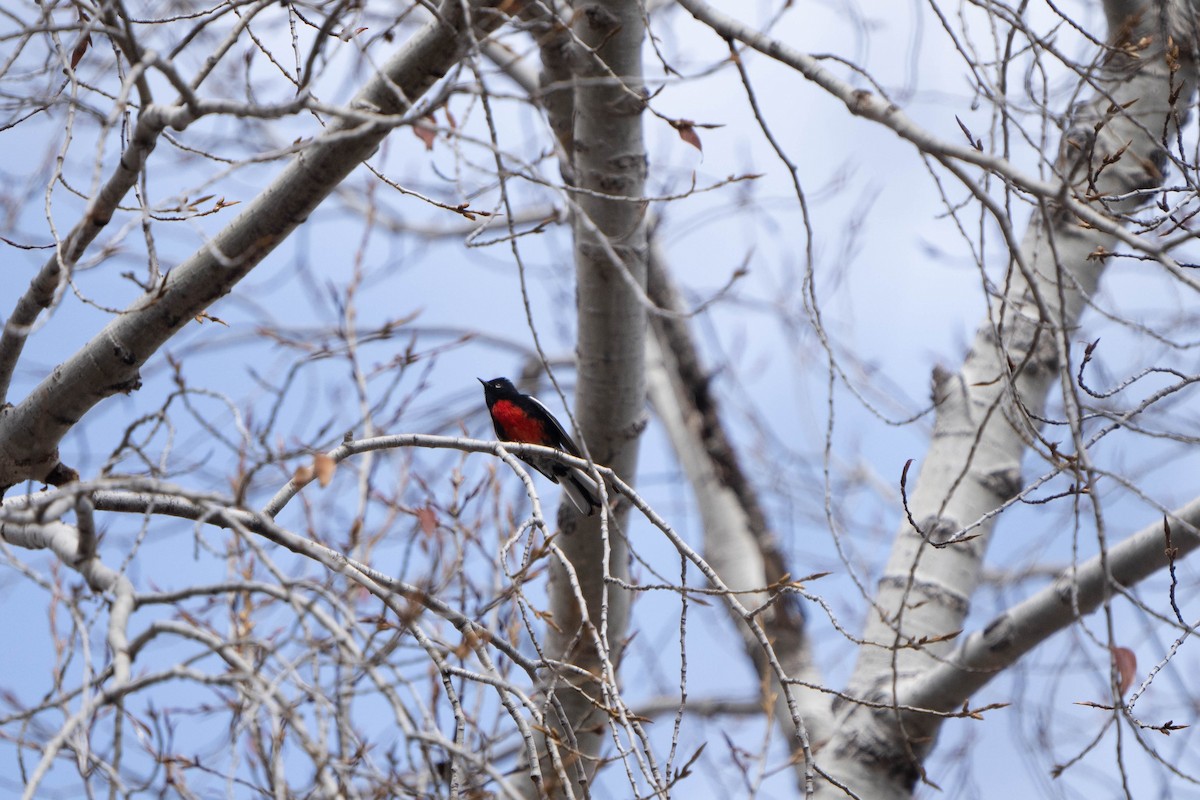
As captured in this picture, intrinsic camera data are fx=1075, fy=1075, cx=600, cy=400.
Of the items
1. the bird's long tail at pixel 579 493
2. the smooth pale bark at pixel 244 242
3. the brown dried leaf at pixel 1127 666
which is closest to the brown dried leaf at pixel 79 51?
the smooth pale bark at pixel 244 242

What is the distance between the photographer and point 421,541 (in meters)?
5.20

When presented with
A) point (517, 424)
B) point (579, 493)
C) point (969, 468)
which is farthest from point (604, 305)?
point (517, 424)

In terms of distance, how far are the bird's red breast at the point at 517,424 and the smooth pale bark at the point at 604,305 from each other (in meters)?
1.44

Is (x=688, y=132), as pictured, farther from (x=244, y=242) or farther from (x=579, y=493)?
(x=579, y=493)

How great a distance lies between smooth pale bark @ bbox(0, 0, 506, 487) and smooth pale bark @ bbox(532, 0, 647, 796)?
19.8 inches

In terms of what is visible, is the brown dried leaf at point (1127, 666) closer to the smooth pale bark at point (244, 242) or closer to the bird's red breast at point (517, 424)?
the smooth pale bark at point (244, 242)

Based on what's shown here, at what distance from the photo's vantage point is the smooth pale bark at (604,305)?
2.98 meters

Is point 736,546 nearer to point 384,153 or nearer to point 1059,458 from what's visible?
point 384,153

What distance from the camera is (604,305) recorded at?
3.37m

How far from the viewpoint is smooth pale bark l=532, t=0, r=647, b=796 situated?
2.98 metres

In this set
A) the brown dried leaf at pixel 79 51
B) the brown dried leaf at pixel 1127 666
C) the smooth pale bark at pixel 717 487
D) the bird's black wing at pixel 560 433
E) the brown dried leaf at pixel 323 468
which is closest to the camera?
the brown dried leaf at pixel 323 468

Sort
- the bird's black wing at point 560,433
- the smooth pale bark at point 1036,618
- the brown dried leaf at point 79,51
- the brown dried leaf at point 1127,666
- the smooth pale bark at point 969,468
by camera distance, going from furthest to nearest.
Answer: the bird's black wing at point 560,433
the smooth pale bark at point 969,468
the smooth pale bark at point 1036,618
the brown dried leaf at point 79,51
the brown dried leaf at point 1127,666

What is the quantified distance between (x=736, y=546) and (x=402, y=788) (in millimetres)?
5453

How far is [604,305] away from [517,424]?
2.08 m
